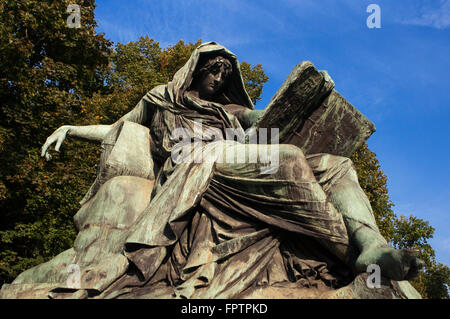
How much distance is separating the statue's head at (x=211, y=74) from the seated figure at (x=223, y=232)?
817 millimetres

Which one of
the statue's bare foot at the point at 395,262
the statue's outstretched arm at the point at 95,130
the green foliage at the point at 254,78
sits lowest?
the statue's bare foot at the point at 395,262

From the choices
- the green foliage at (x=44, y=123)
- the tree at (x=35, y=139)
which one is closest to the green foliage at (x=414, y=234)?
the green foliage at (x=44, y=123)

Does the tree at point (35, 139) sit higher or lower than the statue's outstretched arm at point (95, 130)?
higher

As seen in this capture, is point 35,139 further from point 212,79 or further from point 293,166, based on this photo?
point 293,166

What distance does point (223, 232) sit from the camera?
3447mm

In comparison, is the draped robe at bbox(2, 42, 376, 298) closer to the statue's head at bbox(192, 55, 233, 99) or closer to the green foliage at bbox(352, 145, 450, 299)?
the statue's head at bbox(192, 55, 233, 99)

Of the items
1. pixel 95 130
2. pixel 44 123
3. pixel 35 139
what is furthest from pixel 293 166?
pixel 35 139

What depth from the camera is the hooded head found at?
4574mm

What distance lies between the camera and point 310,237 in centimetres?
337

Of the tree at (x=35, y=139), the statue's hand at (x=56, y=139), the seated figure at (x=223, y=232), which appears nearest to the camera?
the seated figure at (x=223, y=232)

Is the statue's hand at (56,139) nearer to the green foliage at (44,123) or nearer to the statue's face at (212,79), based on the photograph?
the statue's face at (212,79)

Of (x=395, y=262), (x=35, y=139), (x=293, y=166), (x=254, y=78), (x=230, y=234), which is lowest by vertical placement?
(x=395, y=262)

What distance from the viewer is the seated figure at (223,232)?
316 cm

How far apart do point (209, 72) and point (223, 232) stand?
1.99 meters
